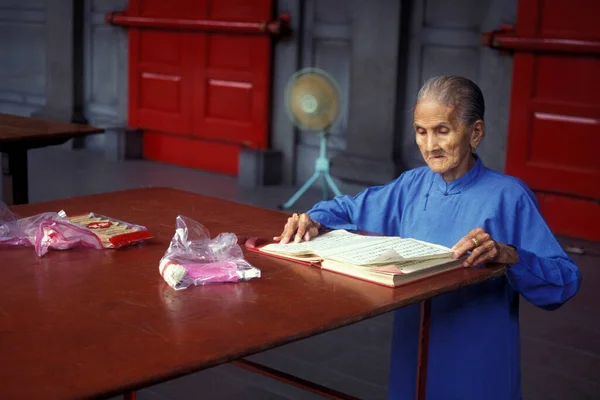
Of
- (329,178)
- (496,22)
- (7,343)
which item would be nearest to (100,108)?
(329,178)

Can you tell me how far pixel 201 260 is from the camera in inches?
87.0

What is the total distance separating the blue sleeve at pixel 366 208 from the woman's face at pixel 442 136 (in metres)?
0.22

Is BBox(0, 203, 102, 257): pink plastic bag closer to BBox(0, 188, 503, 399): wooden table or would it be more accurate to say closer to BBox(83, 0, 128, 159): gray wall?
BBox(0, 188, 503, 399): wooden table

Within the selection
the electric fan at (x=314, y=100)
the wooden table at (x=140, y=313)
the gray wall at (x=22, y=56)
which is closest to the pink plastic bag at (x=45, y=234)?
the wooden table at (x=140, y=313)

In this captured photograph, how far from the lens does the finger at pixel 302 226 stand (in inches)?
94.6

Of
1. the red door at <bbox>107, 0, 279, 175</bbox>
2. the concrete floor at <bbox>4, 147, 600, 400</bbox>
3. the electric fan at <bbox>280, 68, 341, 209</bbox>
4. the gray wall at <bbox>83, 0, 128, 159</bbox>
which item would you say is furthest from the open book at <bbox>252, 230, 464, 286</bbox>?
the gray wall at <bbox>83, 0, 128, 159</bbox>

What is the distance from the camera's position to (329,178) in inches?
283

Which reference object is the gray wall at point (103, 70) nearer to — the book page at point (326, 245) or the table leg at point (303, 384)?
the table leg at point (303, 384)

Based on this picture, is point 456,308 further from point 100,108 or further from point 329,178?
point 100,108

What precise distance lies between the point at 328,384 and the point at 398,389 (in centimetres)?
112

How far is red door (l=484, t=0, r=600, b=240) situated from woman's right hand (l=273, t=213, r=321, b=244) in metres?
4.10

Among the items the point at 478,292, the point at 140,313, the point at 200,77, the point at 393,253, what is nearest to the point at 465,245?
the point at 393,253

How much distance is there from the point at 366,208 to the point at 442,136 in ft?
1.24

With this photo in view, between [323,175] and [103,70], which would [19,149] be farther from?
[103,70]
